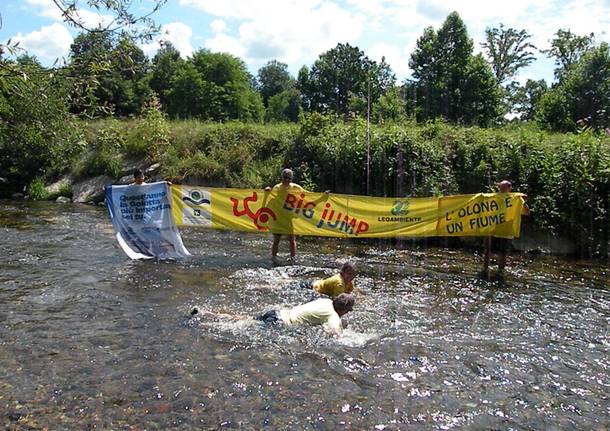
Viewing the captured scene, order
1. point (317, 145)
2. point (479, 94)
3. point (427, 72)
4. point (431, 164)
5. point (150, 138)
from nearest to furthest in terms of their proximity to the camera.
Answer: point (431, 164) → point (317, 145) → point (150, 138) → point (479, 94) → point (427, 72)

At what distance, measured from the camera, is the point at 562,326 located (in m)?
8.66

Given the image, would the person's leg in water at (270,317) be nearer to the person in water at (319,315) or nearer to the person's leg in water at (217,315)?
the person in water at (319,315)

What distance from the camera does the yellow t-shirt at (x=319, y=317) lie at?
300 inches

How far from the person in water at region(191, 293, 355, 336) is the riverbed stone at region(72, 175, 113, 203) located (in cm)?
1815

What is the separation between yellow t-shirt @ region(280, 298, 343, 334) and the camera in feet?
25.0

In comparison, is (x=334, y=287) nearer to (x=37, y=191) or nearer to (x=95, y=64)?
(x=95, y=64)

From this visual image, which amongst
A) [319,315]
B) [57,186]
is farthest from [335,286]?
[57,186]

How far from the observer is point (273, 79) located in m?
122

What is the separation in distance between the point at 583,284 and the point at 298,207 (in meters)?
6.45

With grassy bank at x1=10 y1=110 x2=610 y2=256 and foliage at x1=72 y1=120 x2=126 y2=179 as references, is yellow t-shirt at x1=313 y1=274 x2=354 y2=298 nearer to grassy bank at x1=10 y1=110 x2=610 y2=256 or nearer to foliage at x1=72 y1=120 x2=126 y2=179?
grassy bank at x1=10 y1=110 x2=610 y2=256

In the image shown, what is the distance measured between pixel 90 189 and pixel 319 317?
1993cm

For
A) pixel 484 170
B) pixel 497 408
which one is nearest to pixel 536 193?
pixel 484 170

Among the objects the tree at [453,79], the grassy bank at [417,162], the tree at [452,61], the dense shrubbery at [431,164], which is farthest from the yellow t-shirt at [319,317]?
the tree at [452,61]

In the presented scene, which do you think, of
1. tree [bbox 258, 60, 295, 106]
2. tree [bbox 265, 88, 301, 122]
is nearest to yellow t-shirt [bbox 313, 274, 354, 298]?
tree [bbox 265, 88, 301, 122]
